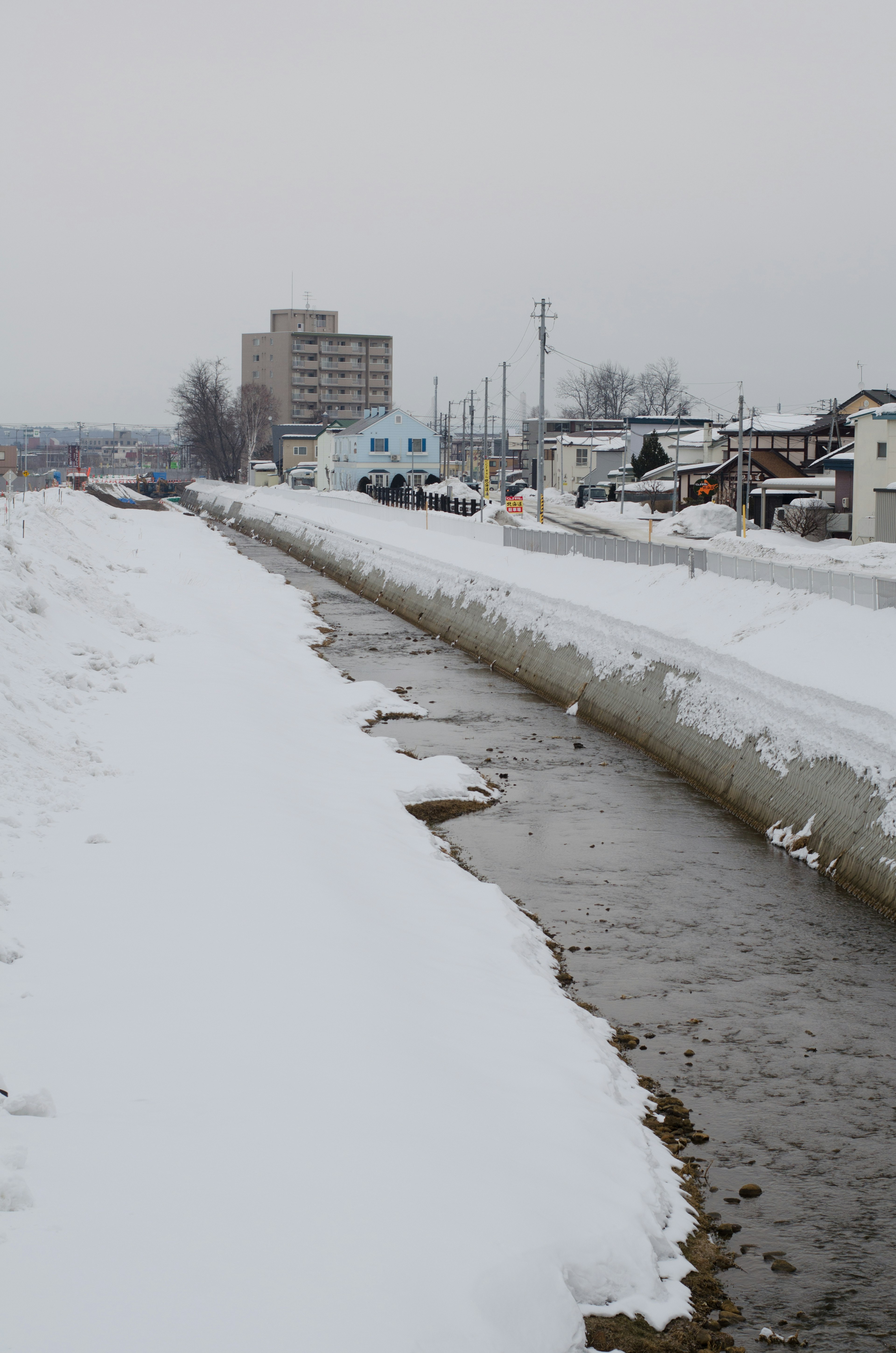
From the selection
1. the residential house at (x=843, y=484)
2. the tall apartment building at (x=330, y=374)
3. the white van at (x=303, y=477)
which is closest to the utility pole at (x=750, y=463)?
the residential house at (x=843, y=484)

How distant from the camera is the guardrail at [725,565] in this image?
1797 centimetres

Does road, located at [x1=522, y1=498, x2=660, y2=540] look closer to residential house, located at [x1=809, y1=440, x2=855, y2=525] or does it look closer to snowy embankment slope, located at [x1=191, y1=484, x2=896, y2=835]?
residential house, located at [x1=809, y1=440, x2=855, y2=525]

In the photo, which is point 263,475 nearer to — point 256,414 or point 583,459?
point 256,414

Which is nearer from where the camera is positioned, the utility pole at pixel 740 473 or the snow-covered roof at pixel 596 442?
the utility pole at pixel 740 473

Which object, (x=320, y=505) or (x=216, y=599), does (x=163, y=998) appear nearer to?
(x=216, y=599)

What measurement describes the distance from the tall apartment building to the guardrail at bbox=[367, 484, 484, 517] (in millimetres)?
75882

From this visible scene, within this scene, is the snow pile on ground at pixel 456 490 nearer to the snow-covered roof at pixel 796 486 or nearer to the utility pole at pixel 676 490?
the utility pole at pixel 676 490

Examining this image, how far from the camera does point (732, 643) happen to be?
19.4 metres

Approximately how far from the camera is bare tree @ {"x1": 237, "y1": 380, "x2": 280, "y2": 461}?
134 metres

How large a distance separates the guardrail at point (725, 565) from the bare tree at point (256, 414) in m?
95.2

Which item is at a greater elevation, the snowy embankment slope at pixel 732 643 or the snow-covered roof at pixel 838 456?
the snow-covered roof at pixel 838 456

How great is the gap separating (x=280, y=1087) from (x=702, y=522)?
174 ft

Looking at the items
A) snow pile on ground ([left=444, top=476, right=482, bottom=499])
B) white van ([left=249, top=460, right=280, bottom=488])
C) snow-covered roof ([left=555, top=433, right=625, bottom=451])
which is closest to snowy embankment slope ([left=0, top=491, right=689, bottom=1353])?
snow pile on ground ([left=444, top=476, right=482, bottom=499])

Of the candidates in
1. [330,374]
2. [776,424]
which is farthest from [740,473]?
[330,374]
